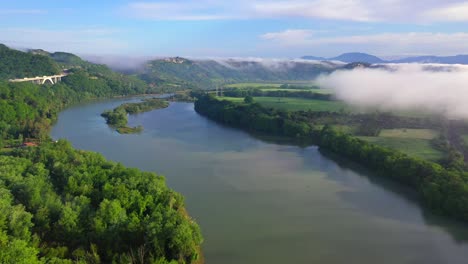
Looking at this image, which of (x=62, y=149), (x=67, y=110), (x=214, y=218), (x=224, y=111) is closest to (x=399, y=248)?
(x=214, y=218)

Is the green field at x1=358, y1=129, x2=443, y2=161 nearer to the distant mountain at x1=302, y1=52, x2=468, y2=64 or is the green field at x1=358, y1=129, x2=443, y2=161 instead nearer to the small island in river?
the small island in river

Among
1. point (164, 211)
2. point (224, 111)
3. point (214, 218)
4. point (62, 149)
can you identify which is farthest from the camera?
point (224, 111)

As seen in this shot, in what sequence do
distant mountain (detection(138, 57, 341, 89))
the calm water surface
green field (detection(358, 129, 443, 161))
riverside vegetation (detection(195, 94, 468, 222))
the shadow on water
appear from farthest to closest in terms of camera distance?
distant mountain (detection(138, 57, 341, 89))
green field (detection(358, 129, 443, 161))
riverside vegetation (detection(195, 94, 468, 222))
the shadow on water
the calm water surface

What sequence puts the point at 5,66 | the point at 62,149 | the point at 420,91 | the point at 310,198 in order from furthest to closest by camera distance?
the point at 5,66 → the point at 420,91 → the point at 62,149 → the point at 310,198

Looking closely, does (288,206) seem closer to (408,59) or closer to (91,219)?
(91,219)

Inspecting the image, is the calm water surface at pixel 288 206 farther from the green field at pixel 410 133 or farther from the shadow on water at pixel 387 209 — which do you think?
the green field at pixel 410 133

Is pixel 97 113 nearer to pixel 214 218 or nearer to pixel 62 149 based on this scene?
pixel 62 149

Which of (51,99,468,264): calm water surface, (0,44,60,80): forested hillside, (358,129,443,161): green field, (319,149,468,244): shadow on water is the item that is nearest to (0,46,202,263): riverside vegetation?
(51,99,468,264): calm water surface
